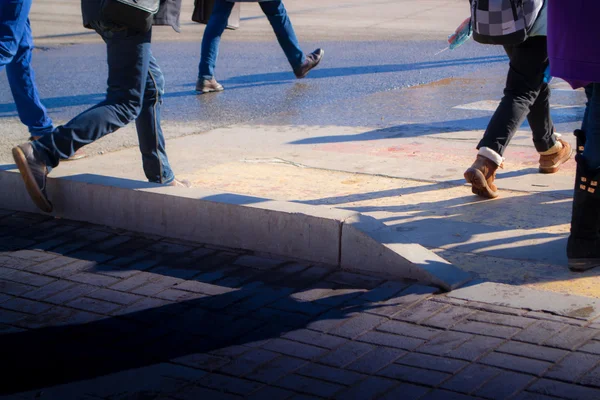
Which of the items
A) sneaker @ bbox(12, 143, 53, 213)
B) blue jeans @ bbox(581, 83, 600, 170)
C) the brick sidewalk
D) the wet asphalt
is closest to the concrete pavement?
the wet asphalt

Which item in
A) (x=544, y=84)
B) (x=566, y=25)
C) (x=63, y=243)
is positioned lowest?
(x=63, y=243)

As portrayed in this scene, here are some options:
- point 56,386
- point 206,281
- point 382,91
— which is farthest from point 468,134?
point 56,386

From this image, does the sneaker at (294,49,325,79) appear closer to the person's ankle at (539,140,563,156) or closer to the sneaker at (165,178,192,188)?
the sneaker at (165,178,192,188)

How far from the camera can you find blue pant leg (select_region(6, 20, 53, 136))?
6547 mm

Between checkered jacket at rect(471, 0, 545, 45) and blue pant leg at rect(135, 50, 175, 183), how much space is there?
193 centimetres

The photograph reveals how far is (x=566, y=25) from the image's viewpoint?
13.5 ft

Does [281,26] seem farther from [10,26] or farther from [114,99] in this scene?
[114,99]

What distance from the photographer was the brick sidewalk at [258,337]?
3.23 meters

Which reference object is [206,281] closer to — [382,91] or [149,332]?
[149,332]

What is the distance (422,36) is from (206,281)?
968 cm

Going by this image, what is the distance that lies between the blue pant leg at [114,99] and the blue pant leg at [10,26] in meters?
1.03

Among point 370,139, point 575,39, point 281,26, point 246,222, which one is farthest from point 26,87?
point 575,39

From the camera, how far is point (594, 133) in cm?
430

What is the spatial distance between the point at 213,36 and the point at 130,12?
4.26 metres
